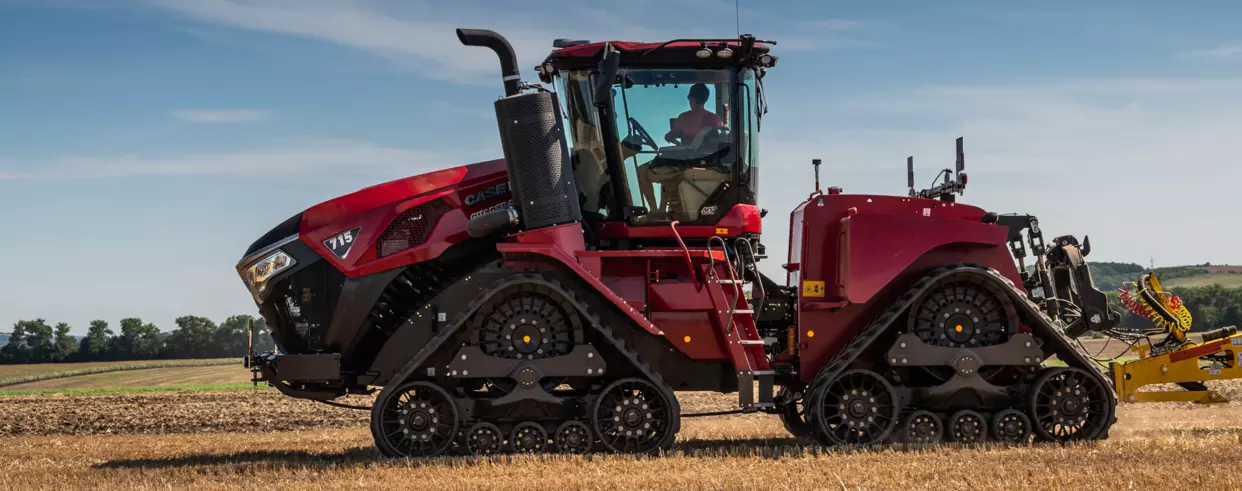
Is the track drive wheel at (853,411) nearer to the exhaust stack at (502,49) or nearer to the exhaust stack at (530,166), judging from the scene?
the exhaust stack at (530,166)

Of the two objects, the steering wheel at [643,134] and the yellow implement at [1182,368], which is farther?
the yellow implement at [1182,368]

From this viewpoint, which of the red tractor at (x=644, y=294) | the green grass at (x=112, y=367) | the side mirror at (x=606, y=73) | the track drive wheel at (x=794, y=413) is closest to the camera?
the side mirror at (x=606, y=73)

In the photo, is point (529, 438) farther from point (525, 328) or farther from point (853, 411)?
point (853, 411)

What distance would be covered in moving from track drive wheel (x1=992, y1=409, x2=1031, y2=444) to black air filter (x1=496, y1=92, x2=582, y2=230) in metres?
4.39

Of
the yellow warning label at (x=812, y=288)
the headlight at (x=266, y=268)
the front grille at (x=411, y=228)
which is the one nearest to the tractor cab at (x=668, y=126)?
the yellow warning label at (x=812, y=288)

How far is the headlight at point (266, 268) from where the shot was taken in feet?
36.5

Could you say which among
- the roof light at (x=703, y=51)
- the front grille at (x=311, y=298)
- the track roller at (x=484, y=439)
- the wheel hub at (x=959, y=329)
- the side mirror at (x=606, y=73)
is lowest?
the track roller at (x=484, y=439)

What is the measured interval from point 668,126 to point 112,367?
39.6 meters

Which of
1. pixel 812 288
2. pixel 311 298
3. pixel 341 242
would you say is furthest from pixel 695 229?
pixel 311 298

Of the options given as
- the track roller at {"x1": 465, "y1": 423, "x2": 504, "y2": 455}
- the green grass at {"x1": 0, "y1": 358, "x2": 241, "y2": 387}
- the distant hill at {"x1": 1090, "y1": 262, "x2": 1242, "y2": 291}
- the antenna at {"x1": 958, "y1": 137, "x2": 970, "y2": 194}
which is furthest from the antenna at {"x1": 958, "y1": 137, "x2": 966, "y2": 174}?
the distant hill at {"x1": 1090, "y1": 262, "x2": 1242, "y2": 291}

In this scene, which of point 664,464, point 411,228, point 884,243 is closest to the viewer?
point 664,464

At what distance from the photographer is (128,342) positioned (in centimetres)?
4950

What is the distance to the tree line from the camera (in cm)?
4703

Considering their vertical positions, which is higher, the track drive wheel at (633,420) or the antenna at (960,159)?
the antenna at (960,159)
